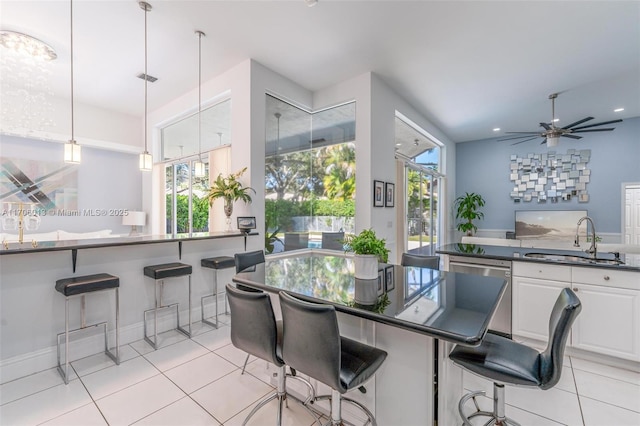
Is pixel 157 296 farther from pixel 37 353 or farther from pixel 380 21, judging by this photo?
pixel 380 21

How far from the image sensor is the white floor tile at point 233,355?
259 centimetres

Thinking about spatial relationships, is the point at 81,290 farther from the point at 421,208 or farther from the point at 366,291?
the point at 421,208

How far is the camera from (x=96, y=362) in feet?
8.39

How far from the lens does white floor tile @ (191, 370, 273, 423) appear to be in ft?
6.41

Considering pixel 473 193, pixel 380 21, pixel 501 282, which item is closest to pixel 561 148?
pixel 473 193

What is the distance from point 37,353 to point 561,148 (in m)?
9.97

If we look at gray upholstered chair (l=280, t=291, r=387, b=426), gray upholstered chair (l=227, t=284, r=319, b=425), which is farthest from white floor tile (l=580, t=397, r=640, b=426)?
gray upholstered chair (l=227, t=284, r=319, b=425)

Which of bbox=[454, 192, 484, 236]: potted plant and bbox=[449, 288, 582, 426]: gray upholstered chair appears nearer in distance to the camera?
bbox=[449, 288, 582, 426]: gray upholstered chair

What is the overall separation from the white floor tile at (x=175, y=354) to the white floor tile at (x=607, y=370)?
11.6ft

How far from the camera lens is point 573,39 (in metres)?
3.36

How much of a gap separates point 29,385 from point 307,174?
3.92 meters

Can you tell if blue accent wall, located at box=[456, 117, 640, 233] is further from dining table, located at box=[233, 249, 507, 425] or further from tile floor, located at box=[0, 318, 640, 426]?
dining table, located at box=[233, 249, 507, 425]

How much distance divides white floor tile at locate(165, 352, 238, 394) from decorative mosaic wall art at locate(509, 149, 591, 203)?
8.06 m

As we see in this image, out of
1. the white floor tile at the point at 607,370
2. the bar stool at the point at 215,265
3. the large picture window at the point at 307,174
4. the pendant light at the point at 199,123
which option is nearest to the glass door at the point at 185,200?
the pendant light at the point at 199,123
